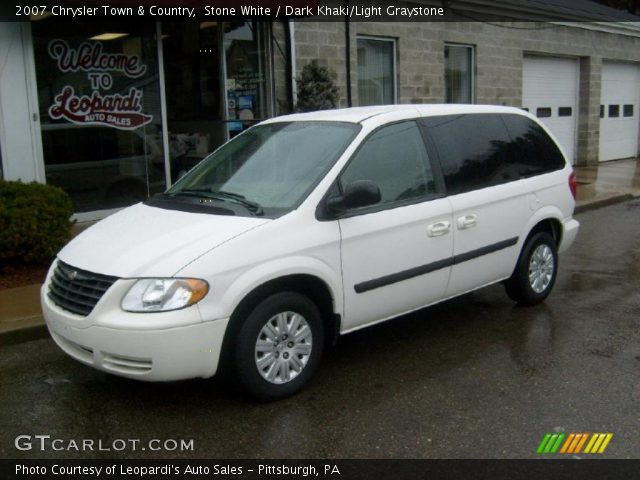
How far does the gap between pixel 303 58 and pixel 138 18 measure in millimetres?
2850

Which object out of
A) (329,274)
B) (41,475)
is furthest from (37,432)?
(329,274)

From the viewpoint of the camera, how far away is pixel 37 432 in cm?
405

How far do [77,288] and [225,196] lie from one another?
1149mm

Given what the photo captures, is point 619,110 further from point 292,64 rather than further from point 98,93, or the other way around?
point 98,93

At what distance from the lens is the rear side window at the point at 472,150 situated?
5.35 meters

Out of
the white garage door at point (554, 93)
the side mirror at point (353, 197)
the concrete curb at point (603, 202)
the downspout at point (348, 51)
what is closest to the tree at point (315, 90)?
the downspout at point (348, 51)

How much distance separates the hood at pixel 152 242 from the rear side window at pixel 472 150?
1.73 m

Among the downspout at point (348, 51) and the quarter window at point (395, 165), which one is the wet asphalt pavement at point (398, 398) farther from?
the downspout at point (348, 51)

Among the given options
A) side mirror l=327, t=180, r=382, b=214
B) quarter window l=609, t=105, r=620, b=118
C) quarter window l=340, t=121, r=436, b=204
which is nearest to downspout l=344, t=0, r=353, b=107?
quarter window l=340, t=121, r=436, b=204

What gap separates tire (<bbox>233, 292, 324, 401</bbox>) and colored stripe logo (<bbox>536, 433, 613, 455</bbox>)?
147 cm

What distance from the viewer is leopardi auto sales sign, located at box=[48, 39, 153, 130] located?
9.15 m

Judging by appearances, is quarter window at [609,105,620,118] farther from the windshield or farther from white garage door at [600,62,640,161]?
the windshield

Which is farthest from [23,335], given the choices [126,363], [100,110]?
[100,110]

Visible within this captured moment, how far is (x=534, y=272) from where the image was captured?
6172 millimetres
